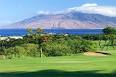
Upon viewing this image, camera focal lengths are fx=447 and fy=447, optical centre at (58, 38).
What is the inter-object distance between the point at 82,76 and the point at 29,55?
869 inches

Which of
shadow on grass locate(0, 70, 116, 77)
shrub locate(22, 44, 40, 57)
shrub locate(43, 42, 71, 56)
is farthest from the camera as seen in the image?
shrub locate(43, 42, 71, 56)

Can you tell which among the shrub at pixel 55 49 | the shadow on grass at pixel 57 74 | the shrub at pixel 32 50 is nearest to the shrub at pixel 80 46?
the shrub at pixel 55 49

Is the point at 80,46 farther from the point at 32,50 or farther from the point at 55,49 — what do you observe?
the point at 32,50

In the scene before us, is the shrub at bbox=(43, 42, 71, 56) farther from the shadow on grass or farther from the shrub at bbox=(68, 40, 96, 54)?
the shadow on grass

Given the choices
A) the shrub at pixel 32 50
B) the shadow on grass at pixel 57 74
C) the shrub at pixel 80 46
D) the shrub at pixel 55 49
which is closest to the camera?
the shadow on grass at pixel 57 74

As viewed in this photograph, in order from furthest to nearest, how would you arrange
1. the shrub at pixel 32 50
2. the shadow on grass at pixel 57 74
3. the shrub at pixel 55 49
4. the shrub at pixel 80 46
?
1. the shrub at pixel 80 46
2. the shrub at pixel 55 49
3. the shrub at pixel 32 50
4. the shadow on grass at pixel 57 74

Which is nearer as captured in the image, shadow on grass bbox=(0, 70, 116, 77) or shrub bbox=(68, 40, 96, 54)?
shadow on grass bbox=(0, 70, 116, 77)

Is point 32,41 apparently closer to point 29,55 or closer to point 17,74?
point 29,55

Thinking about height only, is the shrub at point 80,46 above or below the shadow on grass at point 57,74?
below

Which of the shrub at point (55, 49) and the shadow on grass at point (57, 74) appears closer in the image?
the shadow on grass at point (57, 74)

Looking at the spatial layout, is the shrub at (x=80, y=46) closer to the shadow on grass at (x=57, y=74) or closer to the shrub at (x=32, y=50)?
the shrub at (x=32, y=50)

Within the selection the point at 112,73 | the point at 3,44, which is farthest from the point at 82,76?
the point at 3,44

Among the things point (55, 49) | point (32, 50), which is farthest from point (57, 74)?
point (55, 49)

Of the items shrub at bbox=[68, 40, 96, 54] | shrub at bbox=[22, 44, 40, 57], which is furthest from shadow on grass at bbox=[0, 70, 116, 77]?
shrub at bbox=[68, 40, 96, 54]
